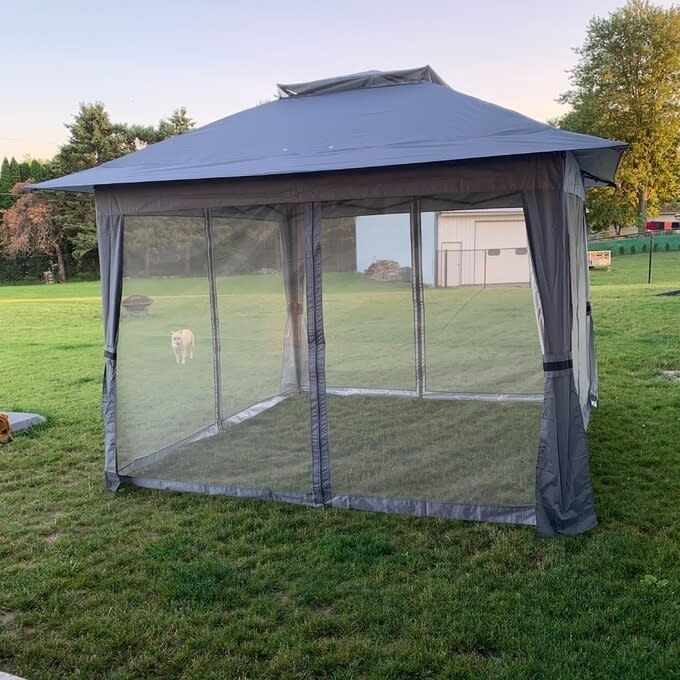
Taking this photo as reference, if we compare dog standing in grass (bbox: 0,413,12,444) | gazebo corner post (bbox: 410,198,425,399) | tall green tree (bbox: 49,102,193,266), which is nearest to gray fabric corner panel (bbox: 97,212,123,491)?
dog standing in grass (bbox: 0,413,12,444)

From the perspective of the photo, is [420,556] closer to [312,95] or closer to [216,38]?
[312,95]

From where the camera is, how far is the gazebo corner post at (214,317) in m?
4.64

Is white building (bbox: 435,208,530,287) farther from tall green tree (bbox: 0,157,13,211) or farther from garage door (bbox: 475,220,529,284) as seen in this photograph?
tall green tree (bbox: 0,157,13,211)

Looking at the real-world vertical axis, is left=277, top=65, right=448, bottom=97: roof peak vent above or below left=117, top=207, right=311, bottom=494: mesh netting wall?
above

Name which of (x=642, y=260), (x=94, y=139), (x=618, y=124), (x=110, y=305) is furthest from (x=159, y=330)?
(x=618, y=124)

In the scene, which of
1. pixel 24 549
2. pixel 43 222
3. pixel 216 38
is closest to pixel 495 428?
pixel 24 549

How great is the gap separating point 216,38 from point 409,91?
7.78 m

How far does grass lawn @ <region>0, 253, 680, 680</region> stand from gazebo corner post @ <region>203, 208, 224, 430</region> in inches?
7.1

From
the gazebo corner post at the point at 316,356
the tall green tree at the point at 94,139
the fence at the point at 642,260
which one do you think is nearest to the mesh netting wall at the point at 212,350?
the gazebo corner post at the point at 316,356

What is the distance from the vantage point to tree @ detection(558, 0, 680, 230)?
2936 centimetres

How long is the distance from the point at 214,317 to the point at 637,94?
100 feet

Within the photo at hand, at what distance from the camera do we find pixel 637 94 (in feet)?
97.5

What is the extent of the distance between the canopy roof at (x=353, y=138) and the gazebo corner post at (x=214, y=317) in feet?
1.90

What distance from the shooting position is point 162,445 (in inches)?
184
